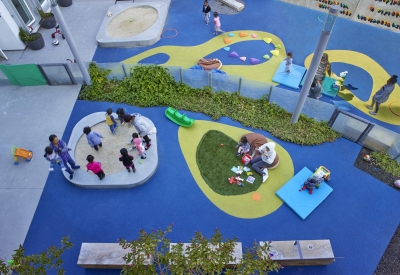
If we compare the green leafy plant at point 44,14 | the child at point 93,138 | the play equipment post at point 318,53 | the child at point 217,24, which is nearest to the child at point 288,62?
the play equipment post at point 318,53

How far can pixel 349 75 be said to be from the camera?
12586mm

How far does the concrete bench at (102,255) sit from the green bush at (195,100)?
585 centimetres

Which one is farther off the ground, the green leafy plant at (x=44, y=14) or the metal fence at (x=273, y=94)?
the green leafy plant at (x=44, y=14)

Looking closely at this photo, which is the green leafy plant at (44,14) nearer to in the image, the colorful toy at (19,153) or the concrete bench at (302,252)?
the colorful toy at (19,153)

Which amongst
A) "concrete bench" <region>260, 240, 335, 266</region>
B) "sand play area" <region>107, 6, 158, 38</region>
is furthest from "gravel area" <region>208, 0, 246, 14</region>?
"concrete bench" <region>260, 240, 335, 266</region>

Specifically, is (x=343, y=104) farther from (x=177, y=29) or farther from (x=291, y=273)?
(x=177, y=29)

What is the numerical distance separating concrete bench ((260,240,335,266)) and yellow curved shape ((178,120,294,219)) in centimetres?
134

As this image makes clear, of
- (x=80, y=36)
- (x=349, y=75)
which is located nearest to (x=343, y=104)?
(x=349, y=75)

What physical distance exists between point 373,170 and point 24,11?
17.8 m

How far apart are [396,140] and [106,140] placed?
10.0 meters

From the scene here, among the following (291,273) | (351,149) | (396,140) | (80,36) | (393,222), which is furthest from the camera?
(80,36)

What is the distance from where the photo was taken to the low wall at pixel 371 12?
14.1 m

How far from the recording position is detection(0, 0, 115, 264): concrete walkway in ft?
29.6

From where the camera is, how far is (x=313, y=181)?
8.85 meters
